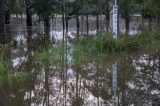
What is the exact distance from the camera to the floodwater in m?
8.25

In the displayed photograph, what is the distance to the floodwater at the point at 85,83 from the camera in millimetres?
8254

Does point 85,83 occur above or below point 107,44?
below

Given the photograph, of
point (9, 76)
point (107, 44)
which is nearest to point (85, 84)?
point (9, 76)

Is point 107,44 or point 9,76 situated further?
point 107,44

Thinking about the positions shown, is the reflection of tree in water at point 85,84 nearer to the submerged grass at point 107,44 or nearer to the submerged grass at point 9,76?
the submerged grass at point 9,76

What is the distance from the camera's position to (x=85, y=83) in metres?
10.1

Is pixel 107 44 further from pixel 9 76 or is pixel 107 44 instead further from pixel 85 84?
pixel 85 84

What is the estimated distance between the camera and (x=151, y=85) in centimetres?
952

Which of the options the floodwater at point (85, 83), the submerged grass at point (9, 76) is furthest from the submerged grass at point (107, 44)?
the submerged grass at point (9, 76)

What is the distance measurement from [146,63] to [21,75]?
4214 mm

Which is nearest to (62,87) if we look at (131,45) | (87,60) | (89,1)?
(87,60)

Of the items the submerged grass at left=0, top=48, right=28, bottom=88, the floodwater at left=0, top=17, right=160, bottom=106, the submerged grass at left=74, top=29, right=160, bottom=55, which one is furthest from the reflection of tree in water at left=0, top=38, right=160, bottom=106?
the submerged grass at left=74, top=29, right=160, bottom=55

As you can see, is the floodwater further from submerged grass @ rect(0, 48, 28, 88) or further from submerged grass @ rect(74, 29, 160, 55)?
submerged grass @ rect(74, 29, 160, 55)

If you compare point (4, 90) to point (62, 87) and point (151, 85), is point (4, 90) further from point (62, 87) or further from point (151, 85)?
point (151, 85)
